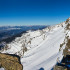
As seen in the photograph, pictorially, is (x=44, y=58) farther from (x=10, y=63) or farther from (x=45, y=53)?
(x=10, y=63)

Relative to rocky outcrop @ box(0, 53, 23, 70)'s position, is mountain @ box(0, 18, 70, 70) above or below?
below

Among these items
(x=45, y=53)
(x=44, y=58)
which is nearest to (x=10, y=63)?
(x=44, y=58)

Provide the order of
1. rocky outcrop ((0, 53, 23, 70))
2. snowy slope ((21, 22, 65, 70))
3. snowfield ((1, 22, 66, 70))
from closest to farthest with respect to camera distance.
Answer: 1. rocky outcrop ((0, 53, 23, 70))
2. snowy slope ((21, 22, 65, 70))
3. snowfield ((1, 22, 66, 70))

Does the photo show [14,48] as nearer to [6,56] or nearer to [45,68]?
[45,68]

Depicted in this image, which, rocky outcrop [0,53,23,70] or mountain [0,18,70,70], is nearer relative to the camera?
rocky outcrop [0,53,23,70]

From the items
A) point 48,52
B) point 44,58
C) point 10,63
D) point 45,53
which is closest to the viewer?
point 10,63

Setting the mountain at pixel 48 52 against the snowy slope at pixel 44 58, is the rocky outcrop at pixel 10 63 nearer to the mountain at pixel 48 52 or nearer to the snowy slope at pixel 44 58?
the mountain at pixel 48 52

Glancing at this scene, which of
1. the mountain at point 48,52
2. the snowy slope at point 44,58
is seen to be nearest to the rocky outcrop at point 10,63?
the mountain at point 48,52

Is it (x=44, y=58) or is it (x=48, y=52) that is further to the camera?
(x=48, y=52)

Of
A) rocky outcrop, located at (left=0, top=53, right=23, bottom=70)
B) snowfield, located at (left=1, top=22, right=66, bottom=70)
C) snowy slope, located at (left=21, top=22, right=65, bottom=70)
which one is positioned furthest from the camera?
snowfield, located at (left=1, top=22, right=66, bottom=70)

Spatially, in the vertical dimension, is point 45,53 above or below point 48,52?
below

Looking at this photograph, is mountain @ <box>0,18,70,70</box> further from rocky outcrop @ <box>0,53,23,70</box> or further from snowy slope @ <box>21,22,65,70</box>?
rocky outcrop @ <box>0,53,23,70</box>

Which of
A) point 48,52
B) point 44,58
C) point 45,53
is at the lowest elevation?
point 44,58

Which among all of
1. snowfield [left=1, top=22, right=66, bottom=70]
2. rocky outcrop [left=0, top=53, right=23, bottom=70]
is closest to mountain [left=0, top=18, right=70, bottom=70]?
snowfield [left=1, top=22, right=66, bottom=70]
